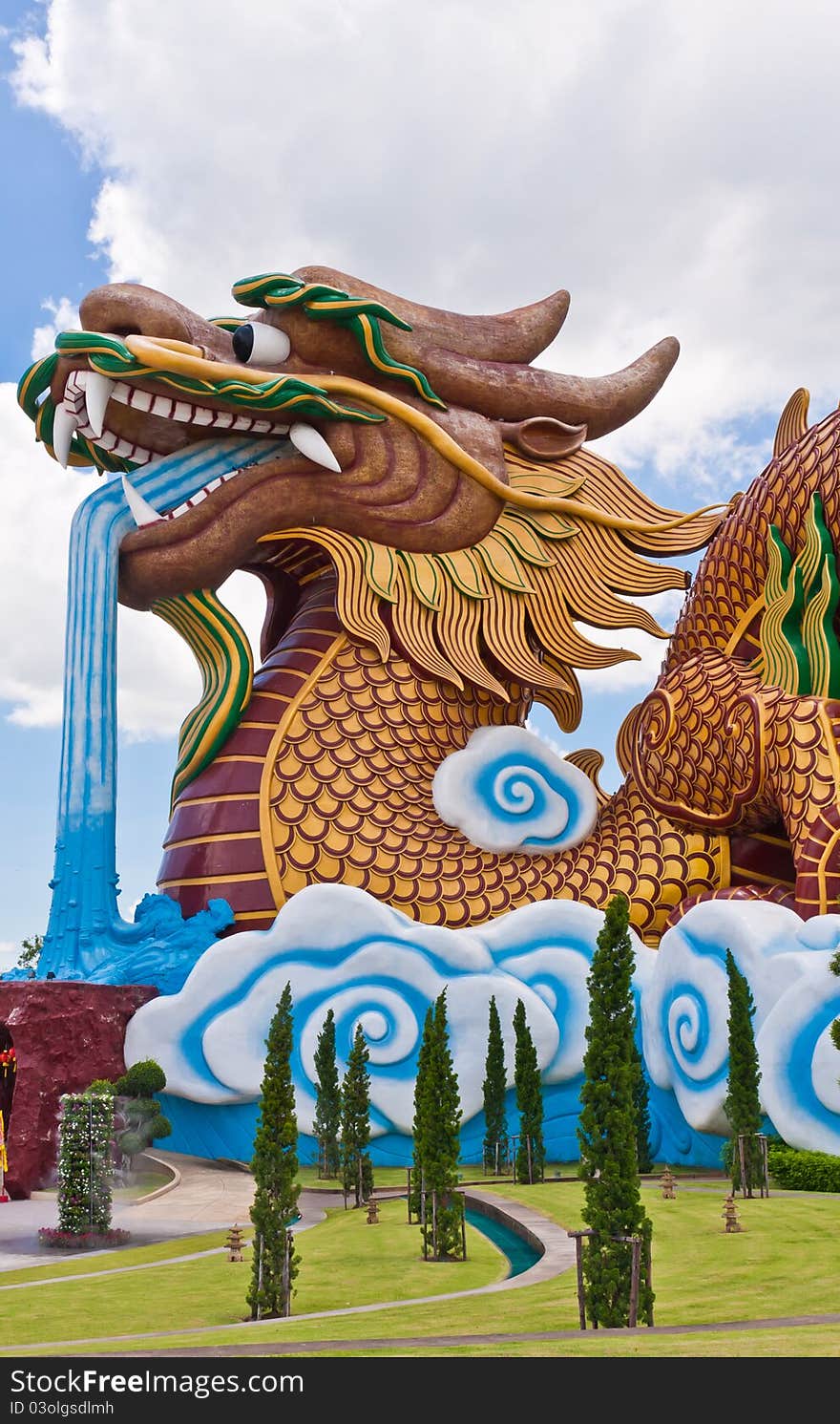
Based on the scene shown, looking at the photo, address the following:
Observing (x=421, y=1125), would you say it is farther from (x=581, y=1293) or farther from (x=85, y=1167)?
(x=581, y=1293)

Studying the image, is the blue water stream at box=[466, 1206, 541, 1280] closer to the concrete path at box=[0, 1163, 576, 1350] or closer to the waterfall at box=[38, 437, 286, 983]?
the concrete path at box=[0, 1163, 576, 1350]

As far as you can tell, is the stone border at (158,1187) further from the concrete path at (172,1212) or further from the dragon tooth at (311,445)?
the dragon tooth at (311,445)

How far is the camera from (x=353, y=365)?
53.9 ft

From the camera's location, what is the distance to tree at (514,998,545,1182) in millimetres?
13031

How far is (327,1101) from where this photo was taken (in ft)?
45.2

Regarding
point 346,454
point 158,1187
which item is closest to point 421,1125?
point 158,1187

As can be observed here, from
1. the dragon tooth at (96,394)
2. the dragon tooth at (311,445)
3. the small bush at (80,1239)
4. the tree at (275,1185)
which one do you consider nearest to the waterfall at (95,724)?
the dragon tooth at (311,445)

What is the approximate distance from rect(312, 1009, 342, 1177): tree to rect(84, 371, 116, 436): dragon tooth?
7.07 meters

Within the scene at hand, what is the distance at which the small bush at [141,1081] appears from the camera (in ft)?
44.1

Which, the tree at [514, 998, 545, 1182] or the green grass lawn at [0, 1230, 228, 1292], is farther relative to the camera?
the tree at [514, 998, 545, 1182]

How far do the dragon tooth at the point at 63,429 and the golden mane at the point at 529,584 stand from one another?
8.66 feet

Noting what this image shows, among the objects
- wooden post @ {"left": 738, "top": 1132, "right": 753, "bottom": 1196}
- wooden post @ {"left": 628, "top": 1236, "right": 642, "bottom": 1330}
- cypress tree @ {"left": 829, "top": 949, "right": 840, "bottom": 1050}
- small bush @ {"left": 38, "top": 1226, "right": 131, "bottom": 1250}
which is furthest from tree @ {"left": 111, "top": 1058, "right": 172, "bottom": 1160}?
wooden post @ {"left": 628, "top": 1236, "right": 642, "bottom": 1330}

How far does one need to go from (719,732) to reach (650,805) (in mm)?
1377

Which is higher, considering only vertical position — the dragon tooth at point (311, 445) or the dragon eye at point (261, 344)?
the dragon eye at point (261, 344)
